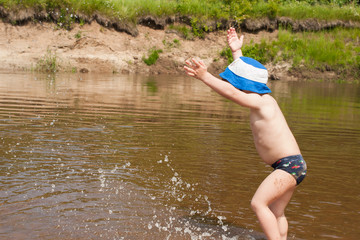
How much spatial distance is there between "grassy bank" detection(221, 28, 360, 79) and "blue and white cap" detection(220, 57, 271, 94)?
20469mm

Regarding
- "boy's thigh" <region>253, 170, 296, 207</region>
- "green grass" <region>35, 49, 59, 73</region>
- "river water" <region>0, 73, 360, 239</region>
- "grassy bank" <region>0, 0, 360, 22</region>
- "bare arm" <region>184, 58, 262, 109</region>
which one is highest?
"grassy bank" <region>0, 0, 360, 22</region>

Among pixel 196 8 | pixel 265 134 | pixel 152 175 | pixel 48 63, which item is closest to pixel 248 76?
pixel 265 134

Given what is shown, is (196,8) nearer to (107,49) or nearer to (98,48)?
(107,49)

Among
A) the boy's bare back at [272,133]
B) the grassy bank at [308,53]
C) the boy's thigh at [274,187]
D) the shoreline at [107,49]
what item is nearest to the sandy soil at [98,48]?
the shoreline at [107,49]

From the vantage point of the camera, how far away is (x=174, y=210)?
4.32 meters

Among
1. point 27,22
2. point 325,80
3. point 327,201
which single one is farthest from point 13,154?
point 325,80

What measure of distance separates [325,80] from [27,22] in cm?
1564

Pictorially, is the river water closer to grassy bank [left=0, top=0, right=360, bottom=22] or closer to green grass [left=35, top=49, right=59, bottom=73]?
green grass [left=35, top=49, right=59, bottom=73]

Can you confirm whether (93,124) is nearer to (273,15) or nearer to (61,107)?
(61,107)

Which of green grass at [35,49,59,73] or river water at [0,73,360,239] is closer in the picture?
river water at [0,73,360,239]

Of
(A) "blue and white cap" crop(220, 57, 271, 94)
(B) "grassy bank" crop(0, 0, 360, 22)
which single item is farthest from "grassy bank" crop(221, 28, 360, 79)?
(A) "blue and white cap" crop(220, 57, 271, 94)

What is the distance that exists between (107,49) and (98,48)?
441 mm

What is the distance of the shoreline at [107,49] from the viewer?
803 inches

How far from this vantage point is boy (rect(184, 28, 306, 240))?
11.6ft
